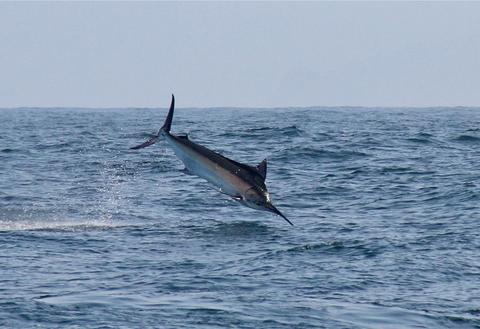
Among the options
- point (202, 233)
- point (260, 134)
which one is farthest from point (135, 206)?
point (260, 134)

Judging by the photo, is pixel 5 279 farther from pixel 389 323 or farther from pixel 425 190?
pixel 425 190

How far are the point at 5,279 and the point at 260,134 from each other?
40550 mm

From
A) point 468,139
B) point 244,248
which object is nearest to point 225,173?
point 244,248

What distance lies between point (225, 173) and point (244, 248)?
227cm

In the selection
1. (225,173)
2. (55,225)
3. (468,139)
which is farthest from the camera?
(468,139)

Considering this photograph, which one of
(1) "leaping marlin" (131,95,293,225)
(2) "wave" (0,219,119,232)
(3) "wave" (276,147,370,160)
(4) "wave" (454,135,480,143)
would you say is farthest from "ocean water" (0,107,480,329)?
(4) "wave" (454,135,480,143)

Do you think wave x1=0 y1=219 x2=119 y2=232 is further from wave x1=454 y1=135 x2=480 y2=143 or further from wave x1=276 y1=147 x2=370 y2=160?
wave x1=454 y1=135 x2=480 y2=143

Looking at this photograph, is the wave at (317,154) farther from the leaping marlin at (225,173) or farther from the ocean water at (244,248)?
the leaping marlin at (225,173)

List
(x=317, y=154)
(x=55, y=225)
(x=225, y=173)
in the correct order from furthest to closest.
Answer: (x=317, y=154), (x=55, y=225), (x=225, y=173)

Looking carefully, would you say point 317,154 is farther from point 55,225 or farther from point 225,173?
point 225,173

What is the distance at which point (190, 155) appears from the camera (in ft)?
58.4

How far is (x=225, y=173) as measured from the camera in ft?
58.3

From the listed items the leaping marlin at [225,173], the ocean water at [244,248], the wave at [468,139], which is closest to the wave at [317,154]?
the ocean water at [244,248]

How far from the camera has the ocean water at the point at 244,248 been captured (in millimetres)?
14453
